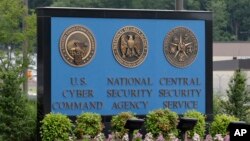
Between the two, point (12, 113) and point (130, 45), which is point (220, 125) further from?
point (12, 113)

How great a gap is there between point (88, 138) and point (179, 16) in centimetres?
462

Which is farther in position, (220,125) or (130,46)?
(130,46)

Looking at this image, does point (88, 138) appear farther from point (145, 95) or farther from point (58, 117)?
point (145, 95)

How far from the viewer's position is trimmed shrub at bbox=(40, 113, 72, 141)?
17.7 m

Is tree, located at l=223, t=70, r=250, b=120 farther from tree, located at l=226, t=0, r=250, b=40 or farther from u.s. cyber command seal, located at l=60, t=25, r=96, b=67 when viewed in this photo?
tree, located at l=226, t=0, r=250, b=40

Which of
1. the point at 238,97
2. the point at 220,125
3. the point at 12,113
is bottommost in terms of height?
the point at 220,125

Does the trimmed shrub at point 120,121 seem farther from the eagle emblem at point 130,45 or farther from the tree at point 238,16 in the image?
the tree at point 238,16

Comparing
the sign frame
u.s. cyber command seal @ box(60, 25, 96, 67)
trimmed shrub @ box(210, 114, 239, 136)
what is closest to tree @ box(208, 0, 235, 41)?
the sign frame

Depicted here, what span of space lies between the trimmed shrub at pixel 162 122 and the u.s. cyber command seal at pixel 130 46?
1477mm

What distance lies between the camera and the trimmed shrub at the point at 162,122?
1866cm

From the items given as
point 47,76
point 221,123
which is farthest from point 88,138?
point 221,123

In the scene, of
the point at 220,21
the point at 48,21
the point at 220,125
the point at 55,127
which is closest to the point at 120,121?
the point at 55,127

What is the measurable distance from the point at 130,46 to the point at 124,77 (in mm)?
793

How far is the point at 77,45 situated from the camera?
18938 mm
